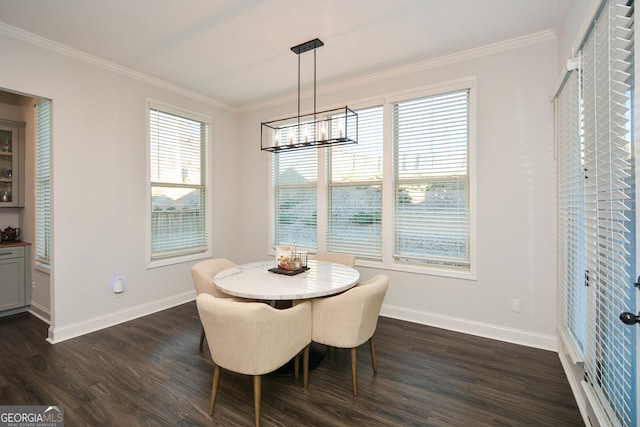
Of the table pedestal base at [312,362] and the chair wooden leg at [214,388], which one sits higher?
the chair wooden leg at [214,388]

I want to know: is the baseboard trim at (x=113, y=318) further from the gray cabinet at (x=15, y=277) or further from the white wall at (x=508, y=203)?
the white wall at (x=508, y=203)

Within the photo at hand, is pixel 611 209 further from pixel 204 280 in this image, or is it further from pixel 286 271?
pixel 204 280

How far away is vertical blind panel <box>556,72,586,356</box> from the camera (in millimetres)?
2109

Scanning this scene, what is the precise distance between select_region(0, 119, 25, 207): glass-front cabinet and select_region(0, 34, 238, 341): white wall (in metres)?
1.49

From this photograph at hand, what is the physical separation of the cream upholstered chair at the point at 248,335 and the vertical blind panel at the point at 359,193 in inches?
81.6

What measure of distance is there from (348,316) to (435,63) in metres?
2.81

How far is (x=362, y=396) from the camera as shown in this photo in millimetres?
2195

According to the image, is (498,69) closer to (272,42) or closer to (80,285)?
(272,42)

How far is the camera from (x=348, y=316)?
7.20ft

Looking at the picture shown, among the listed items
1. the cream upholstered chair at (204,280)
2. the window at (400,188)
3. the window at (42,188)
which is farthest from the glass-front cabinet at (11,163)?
the window at (400,188)

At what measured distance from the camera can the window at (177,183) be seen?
3.98 meters

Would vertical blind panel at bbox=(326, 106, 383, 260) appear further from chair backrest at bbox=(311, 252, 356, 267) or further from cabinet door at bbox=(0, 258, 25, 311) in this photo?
cabinet door at bbox=(0, 258, 25, 311)

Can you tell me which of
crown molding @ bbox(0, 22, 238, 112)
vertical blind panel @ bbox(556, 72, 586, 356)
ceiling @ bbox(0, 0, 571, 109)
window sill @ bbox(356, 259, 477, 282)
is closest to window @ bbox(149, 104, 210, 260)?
crown molding @ bbox(0, 22, 238, 112)

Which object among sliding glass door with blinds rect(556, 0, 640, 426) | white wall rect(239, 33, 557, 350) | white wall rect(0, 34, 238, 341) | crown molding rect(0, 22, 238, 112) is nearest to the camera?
sliding glass door with blinds rect(556, 0, 640, 426)
